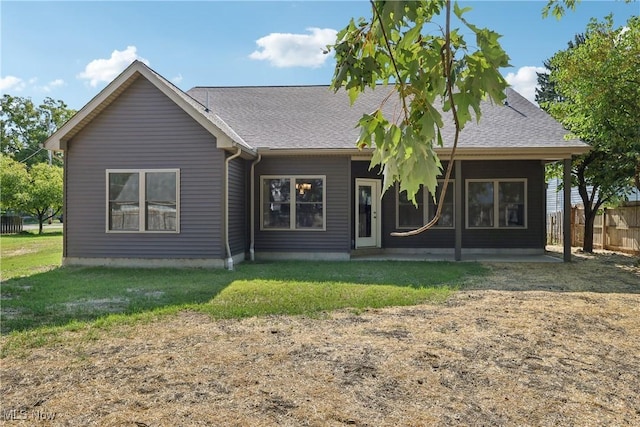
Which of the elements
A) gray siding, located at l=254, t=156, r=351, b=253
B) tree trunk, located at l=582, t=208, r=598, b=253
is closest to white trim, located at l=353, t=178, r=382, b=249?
gray siding, located at l=254, t=156, r=351, b=253

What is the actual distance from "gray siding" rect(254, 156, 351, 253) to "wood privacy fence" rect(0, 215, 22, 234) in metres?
18.3

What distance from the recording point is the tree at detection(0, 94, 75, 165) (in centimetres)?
4575

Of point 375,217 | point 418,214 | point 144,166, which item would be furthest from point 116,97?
point 418,214

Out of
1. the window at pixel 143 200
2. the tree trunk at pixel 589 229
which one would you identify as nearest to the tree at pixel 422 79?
the window at pixel 143 200

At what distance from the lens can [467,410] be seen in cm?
303

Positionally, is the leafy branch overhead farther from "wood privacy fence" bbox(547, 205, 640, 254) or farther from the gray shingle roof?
"wood privacy fence" bbox(547, 205, 640, 254)

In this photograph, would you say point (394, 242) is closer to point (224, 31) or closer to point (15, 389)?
point (224, 31)

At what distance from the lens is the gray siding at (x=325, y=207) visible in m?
11.3

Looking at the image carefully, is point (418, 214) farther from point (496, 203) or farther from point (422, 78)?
point (422, 78)

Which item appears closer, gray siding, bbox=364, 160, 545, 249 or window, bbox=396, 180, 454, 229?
gray siding, bbox=364, 160, 545, 249

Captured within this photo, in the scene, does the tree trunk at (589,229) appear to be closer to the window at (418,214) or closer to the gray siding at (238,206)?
the window at (418,214)

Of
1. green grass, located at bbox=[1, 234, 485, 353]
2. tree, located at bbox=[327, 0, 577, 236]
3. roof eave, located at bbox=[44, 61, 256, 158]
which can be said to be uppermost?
roof eave, located at bbox=[44, 61, 256, 158]

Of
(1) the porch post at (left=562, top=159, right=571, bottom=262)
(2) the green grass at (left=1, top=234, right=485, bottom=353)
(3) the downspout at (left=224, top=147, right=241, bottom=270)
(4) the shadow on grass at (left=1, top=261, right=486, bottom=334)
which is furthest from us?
(1) the porch post at (left=562, top=159, right=571, bottom=262)

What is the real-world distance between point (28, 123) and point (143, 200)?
47.8 metres
